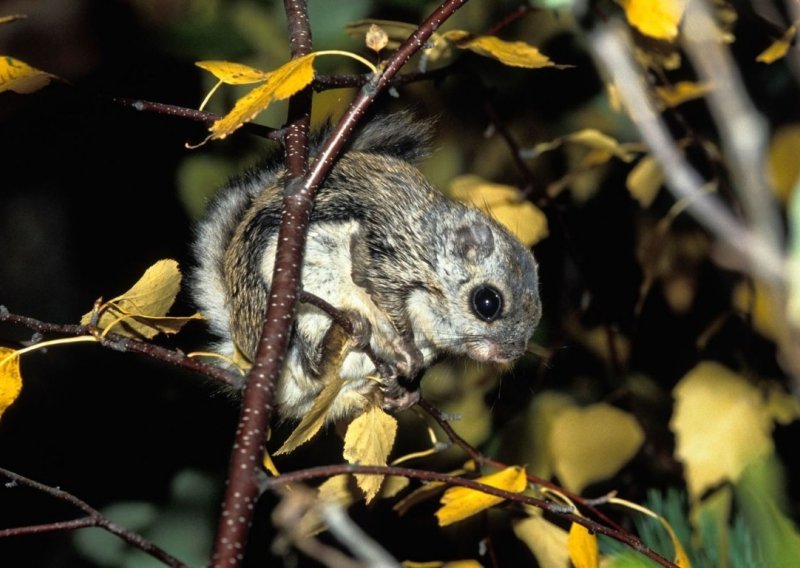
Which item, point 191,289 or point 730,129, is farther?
point 191,289

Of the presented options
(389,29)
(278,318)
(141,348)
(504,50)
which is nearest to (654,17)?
(504,50)

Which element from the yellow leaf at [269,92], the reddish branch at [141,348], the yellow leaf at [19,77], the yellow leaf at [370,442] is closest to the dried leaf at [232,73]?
the yellow leaf at [269,92]

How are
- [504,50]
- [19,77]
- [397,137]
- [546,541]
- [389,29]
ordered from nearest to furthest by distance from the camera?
[19,77] → [504,50] → [546,541] → [389,29] → [397,137]

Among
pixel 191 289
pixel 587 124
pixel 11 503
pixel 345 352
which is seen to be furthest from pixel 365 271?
pixel 11 503

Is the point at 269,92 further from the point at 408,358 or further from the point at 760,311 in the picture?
the point at 760,311

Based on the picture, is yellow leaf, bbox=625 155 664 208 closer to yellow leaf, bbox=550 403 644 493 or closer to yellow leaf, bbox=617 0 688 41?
yellow leaf, bbox=550 403 644 493

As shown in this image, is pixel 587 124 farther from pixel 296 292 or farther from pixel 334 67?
pixel 296 292
